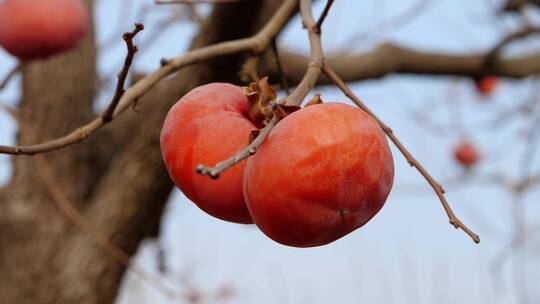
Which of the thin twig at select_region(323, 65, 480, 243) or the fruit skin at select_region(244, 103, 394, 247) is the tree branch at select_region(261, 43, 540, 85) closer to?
the thin twig at select_region(323, 65, 480, 243)

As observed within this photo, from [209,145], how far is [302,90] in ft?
0.29

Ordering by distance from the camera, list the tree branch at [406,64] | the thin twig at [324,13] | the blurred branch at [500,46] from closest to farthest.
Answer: the thin twig at [324,13]
the tree branch at [406,64]
the blurred branch at [500,46]

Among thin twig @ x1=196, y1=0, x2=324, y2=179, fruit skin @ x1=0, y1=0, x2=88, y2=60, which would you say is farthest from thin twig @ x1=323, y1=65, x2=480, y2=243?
fruit skin @ x1=0, y1=0, x2=88, y2=60

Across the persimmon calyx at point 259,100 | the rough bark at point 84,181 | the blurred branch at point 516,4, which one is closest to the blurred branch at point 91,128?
the persimmon calyx at point 259,100

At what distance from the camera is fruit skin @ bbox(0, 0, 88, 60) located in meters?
1.14

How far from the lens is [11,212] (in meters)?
2.13

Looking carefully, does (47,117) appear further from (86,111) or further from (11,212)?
(11,212)

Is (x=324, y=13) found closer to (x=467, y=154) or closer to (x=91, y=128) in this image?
(x=91, y=128)

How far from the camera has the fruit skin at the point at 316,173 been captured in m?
0.49

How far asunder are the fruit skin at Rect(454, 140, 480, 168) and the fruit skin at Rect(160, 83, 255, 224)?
2926mm

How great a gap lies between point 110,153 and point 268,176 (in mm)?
1901

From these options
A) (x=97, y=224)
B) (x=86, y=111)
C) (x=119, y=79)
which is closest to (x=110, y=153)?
(x=86, y=111)

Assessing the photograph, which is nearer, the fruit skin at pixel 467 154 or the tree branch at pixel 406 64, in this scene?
the tree branch at pixel 406 64

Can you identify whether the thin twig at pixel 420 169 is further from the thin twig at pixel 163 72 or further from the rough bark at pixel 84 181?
the rough bark at pixel 84 181
